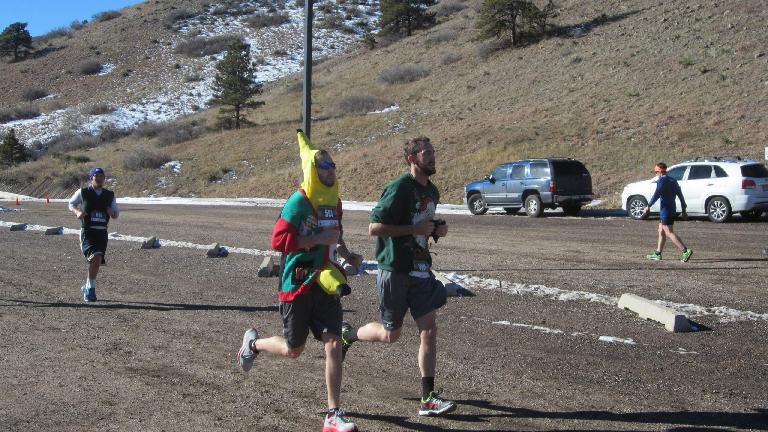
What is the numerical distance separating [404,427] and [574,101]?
4082 cm

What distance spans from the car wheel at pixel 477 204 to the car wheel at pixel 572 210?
2933 millimetres

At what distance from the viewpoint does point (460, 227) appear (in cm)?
2217

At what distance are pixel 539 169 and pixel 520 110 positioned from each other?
66.7 feet

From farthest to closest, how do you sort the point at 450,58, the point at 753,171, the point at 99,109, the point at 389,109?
1. the point at 99,109
2. the point at 450,58
3. the point at 389,109
4. the point at 753,171

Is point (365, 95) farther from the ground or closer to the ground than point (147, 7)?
closer to the ground

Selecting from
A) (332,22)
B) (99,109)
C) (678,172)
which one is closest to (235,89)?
(99,109)

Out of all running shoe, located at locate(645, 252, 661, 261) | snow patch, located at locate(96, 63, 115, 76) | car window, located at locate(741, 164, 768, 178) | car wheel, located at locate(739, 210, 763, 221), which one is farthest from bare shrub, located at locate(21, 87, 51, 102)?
running shoe, located at locate(645, 252, 661, 261)

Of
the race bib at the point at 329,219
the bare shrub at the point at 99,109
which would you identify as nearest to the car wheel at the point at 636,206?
the race bib at the point at 329,219

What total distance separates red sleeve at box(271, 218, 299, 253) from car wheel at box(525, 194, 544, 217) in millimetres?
21345

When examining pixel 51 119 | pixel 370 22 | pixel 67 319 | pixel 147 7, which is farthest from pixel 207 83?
pixel 67 319

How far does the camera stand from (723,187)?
21.6m

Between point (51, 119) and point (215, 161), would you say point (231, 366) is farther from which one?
point (51, 119)

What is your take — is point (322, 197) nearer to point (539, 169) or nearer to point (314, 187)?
point (314, 187)

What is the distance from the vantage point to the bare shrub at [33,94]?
8156 centimetres
